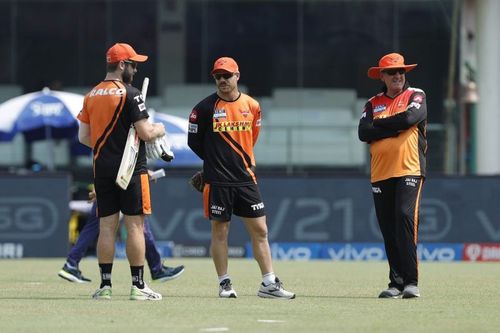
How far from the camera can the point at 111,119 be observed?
11203 millimetres

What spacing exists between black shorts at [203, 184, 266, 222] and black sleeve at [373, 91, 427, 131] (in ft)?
4.16

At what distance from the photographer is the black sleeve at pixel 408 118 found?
11.8 metres

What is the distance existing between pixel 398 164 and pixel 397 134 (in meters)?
0.27

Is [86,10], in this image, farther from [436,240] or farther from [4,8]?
[436,240]

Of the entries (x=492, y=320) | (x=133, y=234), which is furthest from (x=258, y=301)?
(x=492, y=320)

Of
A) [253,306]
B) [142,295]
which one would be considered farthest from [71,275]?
[253,306]

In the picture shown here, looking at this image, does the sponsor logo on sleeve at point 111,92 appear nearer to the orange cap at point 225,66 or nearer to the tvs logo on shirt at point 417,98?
the orange cap at point 225,66

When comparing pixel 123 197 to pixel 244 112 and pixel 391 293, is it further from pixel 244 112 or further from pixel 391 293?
pixel 391 293

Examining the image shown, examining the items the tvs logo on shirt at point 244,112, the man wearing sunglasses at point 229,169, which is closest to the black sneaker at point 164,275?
the man wearing sunglasses at point 229,169

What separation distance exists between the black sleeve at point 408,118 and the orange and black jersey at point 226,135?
1.10 m

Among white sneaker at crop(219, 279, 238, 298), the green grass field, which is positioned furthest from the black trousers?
white sneaker at crop(219, 279, 238, 298)

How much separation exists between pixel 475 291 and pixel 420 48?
58.9 ft

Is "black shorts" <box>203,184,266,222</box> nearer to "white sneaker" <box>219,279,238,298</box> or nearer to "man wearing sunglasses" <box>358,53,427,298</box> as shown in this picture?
"white sneaker" <box>219,279,238,298</box>

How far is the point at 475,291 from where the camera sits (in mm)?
12758
